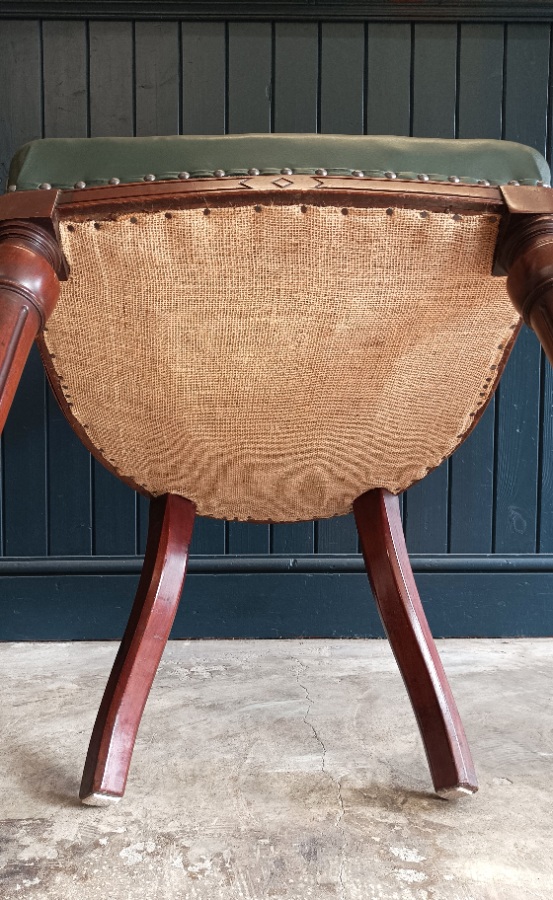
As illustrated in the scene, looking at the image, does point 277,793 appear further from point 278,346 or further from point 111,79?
point 111,79

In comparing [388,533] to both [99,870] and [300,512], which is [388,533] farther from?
[99,870]

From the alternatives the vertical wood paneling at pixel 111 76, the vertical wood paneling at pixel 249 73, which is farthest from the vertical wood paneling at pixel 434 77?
the vertical wood paneling at pixel 111 76

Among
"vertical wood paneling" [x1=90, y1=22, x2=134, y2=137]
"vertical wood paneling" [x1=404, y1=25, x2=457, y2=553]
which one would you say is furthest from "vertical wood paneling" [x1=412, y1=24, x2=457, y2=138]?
"vertical wood paneling" [x1=90, y1=22, x2=134, y2=137]

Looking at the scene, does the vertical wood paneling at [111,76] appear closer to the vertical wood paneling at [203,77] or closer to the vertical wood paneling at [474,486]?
the vertical wood paneling at [203,77]

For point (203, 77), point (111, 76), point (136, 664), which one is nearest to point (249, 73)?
point (203, 77)

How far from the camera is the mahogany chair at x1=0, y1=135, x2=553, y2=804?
0.56 m

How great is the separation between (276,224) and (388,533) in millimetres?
435

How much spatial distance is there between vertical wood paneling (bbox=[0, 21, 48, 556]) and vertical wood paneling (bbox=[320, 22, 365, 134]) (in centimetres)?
57

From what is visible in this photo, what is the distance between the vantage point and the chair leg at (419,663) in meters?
0.80

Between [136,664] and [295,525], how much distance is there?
2.34 feet

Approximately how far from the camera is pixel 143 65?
1.45 meters

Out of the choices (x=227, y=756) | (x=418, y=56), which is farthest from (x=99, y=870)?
(x=418, y=56)

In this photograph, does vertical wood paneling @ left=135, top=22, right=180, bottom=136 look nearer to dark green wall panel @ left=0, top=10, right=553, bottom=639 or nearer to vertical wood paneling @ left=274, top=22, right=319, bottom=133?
dark green wall panel @ left=0, top=10, right=553, bottom=639

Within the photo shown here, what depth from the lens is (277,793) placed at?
2.69ft
